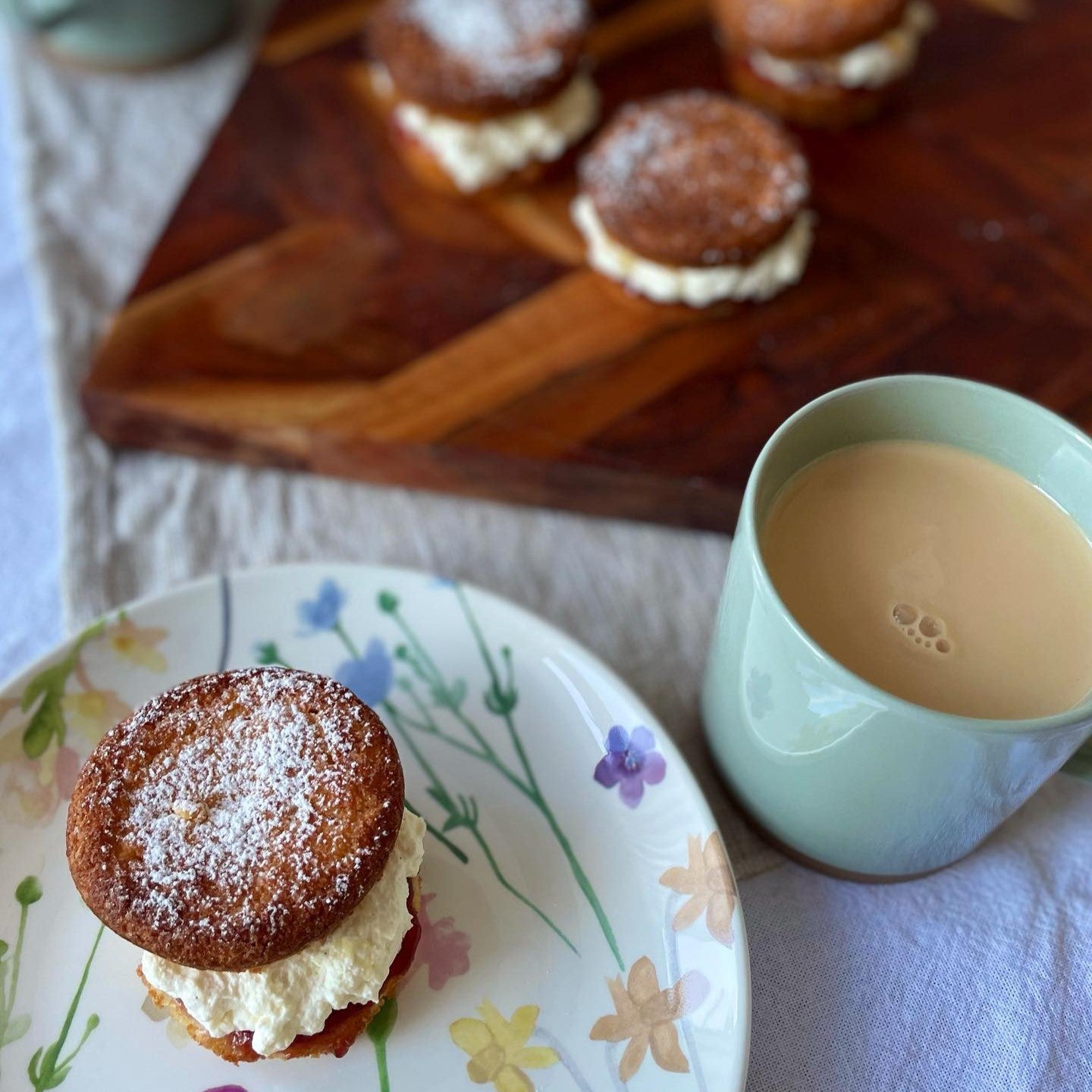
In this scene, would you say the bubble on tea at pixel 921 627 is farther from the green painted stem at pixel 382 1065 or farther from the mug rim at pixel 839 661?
the green painted stem at pixel 382 1065

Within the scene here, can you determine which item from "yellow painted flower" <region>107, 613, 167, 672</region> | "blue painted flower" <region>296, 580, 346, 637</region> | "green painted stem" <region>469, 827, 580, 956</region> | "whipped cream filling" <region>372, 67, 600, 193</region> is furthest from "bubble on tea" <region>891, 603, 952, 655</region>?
"whipped cream filling" <region>372, 67, 600, 193</region>

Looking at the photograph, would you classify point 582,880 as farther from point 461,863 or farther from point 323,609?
point 323,609

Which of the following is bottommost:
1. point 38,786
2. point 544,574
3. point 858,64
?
point 544,574

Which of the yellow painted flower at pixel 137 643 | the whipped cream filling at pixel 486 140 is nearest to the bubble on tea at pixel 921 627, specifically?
the yellow painted flower at pixel 137 643

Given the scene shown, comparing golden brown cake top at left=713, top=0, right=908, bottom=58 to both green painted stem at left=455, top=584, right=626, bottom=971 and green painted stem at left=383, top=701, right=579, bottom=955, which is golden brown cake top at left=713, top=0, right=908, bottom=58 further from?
green painted stem at left=383, top=701, right=579, bottom=955

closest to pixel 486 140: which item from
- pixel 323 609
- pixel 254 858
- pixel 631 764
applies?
pixel 323 609

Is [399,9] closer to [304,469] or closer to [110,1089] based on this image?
[304,469]

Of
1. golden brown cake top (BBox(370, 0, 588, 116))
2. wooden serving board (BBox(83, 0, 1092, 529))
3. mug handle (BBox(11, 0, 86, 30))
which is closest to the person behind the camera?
wooden serving board (BBox(83, 0, 1092, 529))

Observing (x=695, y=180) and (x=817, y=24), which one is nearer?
(x=695, y=180)
